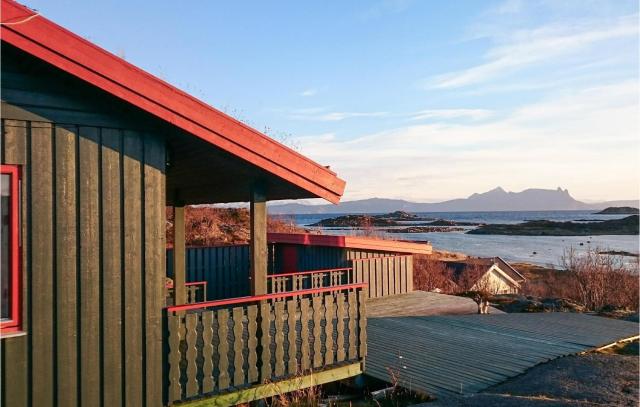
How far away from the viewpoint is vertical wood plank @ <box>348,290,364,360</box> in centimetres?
741

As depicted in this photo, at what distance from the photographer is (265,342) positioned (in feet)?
21.4

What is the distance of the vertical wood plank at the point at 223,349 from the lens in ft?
20.1

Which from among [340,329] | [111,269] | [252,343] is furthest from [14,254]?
[340,329]

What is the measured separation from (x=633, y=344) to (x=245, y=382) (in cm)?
866

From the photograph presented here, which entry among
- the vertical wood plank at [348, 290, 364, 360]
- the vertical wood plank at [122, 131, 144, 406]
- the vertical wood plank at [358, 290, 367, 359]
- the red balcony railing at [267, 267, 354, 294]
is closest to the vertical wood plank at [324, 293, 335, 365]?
the vertical wood plank at [348, 290, 364, 360]

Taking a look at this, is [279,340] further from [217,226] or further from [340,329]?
[217,226]

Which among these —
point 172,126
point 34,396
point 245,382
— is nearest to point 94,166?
point 172,126

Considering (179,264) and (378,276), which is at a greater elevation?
(179,264)

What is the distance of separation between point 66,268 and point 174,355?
149 centimetres

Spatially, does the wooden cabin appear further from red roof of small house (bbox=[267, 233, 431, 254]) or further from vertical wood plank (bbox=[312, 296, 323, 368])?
red roof of small house (bbox=[267, 233, 431, 254])

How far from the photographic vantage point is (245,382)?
6.39m

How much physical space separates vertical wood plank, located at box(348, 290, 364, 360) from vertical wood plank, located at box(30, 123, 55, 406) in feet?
12.6


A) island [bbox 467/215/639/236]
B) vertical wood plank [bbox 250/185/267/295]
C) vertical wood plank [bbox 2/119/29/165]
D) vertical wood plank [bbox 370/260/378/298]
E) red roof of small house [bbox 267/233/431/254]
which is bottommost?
island [bbox 467/215/639/236]

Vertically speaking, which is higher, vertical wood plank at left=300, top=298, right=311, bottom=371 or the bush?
vertical wood plank at left=300, top=298, right=311, bottom=371
